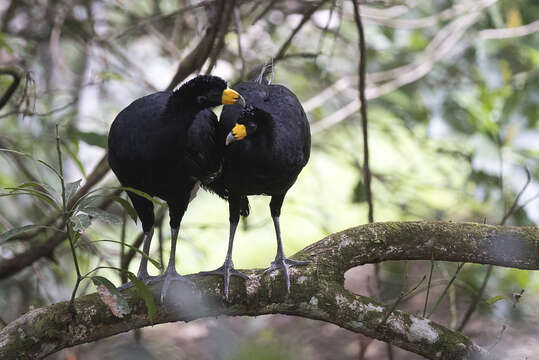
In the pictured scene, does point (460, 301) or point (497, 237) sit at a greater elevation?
point (497, 237)

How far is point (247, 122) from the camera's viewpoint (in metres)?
2.64

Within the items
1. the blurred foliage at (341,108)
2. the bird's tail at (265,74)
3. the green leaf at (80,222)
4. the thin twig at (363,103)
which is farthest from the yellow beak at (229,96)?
the blurred foliage at (341,108)

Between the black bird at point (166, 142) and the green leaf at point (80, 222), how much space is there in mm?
653

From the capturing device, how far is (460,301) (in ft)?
16.1

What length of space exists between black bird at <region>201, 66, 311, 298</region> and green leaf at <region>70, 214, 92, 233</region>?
807 millimetres

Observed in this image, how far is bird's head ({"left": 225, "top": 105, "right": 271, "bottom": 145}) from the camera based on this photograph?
2.57 meters

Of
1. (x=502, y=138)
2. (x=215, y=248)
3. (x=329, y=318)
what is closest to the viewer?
(x=329, y=318)

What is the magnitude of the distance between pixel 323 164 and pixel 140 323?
5035 millimetres

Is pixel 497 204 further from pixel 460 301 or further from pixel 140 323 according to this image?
pixel 140 323

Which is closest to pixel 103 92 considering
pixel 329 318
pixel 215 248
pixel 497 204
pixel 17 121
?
pixel 17 121

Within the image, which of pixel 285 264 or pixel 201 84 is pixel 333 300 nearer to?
pixel 285 264

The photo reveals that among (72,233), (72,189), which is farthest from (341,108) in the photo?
(72,233)

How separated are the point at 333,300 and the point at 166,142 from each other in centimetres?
97

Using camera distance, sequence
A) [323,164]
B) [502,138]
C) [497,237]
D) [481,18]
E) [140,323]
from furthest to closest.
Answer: [323,164] → [481,18] → [502,138] → [497,237] → [140,323]
